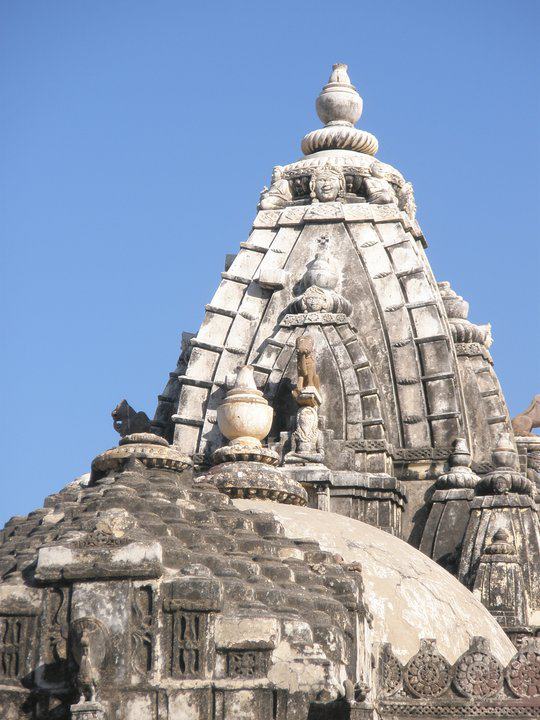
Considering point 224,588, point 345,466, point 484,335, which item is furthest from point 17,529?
point 484,335

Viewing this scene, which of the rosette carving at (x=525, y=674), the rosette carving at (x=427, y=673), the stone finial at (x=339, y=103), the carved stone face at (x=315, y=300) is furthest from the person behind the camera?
the stone finial at (x=339, y=103)

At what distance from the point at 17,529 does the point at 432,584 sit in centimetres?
669

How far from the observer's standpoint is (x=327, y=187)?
4947 cm

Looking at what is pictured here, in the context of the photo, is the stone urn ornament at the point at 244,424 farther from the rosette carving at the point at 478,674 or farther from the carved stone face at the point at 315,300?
the rosette carving at the point at 478,674

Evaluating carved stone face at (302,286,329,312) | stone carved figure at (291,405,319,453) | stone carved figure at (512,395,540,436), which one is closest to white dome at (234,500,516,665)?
stone carved figure at (291,405,319,453)

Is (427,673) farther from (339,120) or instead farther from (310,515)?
(339,120)

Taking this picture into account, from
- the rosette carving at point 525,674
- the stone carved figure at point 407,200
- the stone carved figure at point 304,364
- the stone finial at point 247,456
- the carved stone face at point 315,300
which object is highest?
the stone carved figure at point 407,200

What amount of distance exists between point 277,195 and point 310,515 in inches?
672

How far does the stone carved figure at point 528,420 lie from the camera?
5044cm

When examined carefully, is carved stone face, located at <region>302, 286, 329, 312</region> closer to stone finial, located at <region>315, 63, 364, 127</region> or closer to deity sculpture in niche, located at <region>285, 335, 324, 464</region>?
deity sculpture in niche, located at <region>285, 335, 324, 464</region>

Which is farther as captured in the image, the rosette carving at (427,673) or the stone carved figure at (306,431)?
the stone carved figure at (306,431)

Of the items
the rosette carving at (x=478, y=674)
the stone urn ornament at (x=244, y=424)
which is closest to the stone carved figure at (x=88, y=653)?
the rosette carving at (x=478, y=674)

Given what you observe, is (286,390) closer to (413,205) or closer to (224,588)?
(413,205)

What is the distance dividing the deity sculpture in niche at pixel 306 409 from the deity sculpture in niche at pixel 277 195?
6.33 meters
